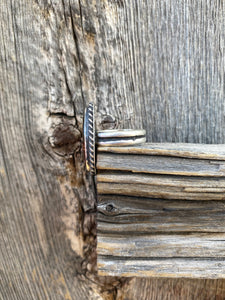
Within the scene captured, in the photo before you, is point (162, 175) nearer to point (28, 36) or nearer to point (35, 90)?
point (35, 90)

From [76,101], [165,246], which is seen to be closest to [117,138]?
[76,101]

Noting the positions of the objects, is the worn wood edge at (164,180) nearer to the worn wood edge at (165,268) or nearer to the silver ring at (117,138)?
the silver ring at (117,138)

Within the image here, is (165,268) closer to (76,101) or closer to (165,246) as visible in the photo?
(165,246)

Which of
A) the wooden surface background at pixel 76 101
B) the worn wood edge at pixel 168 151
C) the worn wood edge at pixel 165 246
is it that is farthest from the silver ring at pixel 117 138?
the worn wood edge at pixel 165 246

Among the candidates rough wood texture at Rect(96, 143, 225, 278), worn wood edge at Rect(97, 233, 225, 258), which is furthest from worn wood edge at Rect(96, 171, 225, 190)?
worn wood edge at Rect(97, 233, 225, 258)

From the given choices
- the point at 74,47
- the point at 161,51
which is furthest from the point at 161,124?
the point at 74,47

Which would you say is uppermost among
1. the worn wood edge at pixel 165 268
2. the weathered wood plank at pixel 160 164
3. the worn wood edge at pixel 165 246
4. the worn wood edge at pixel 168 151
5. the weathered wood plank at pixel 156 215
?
the worn wood edge at pixel 168 151
